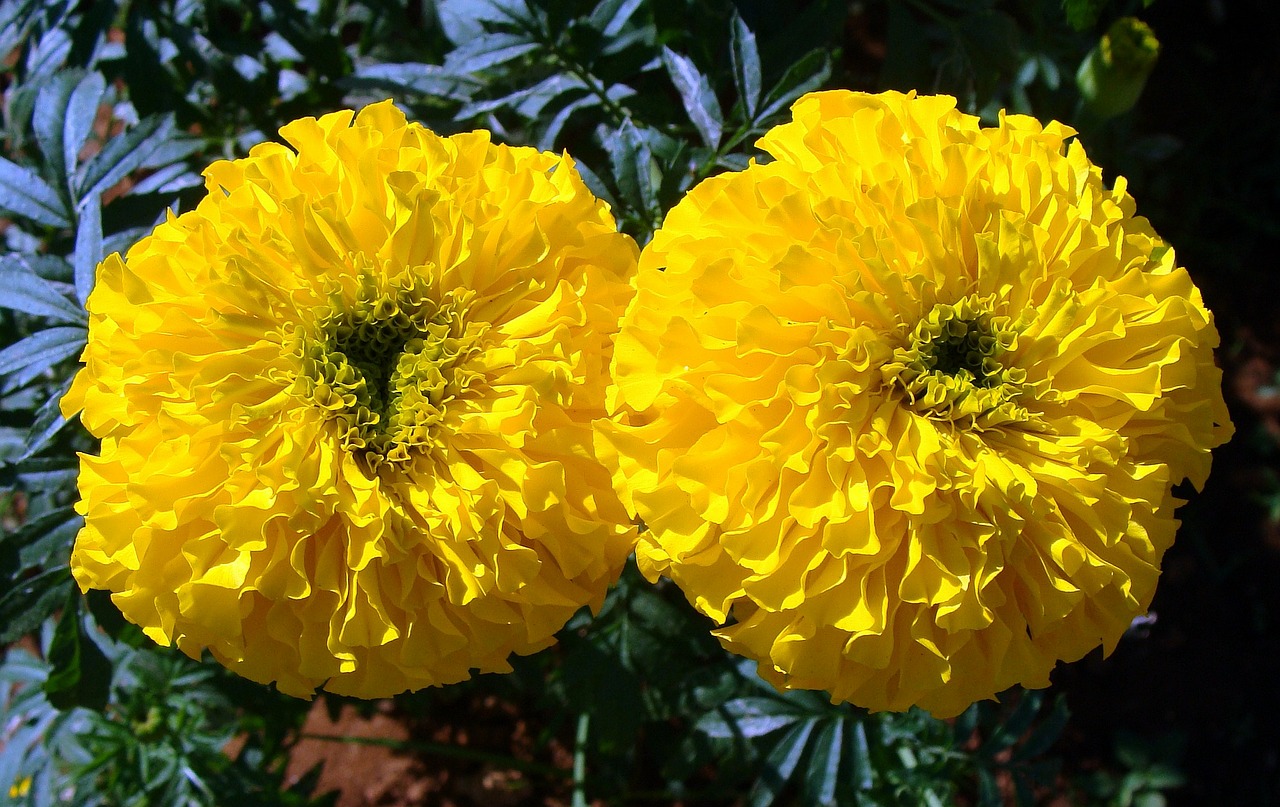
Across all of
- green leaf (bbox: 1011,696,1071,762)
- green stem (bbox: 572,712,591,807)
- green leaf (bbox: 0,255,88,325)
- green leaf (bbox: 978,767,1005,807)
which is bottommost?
green stem (bbox: 572,712,591,807)

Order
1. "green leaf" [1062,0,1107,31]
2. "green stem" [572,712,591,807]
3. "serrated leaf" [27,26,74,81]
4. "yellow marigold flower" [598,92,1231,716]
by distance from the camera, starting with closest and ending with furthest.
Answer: "yellow marigold flower" [598,92,1231,716] < "green leaf" [1062,0,1107,31] < "serrated leaf" [27,26,74,81] < "green stem" [572,712,591,807]

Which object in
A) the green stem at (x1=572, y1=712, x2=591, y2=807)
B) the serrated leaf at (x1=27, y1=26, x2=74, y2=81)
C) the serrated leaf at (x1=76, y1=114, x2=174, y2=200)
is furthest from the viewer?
the green stem at (x1=572, y1=712, x2=591, y2=807)

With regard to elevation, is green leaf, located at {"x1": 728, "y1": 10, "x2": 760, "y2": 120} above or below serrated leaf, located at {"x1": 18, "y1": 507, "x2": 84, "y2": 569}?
above

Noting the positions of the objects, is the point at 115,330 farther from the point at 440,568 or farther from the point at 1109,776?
the point at 1109,776

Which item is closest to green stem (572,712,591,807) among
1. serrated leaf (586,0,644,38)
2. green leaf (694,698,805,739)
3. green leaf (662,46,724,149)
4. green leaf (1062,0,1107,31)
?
green leaf (694,698,805,739)

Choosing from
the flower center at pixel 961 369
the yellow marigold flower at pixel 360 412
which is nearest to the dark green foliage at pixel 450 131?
the yellow marigold flower at pixel 360 412

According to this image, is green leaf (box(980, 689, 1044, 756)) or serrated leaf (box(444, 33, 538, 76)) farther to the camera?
green leaf (box(980, 689, 1044, 756))

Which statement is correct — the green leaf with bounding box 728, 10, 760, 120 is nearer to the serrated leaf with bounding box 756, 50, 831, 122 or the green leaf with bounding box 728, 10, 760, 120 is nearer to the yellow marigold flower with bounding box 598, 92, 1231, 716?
the serrated leaf with bounding box 756, 50, 831, 122
